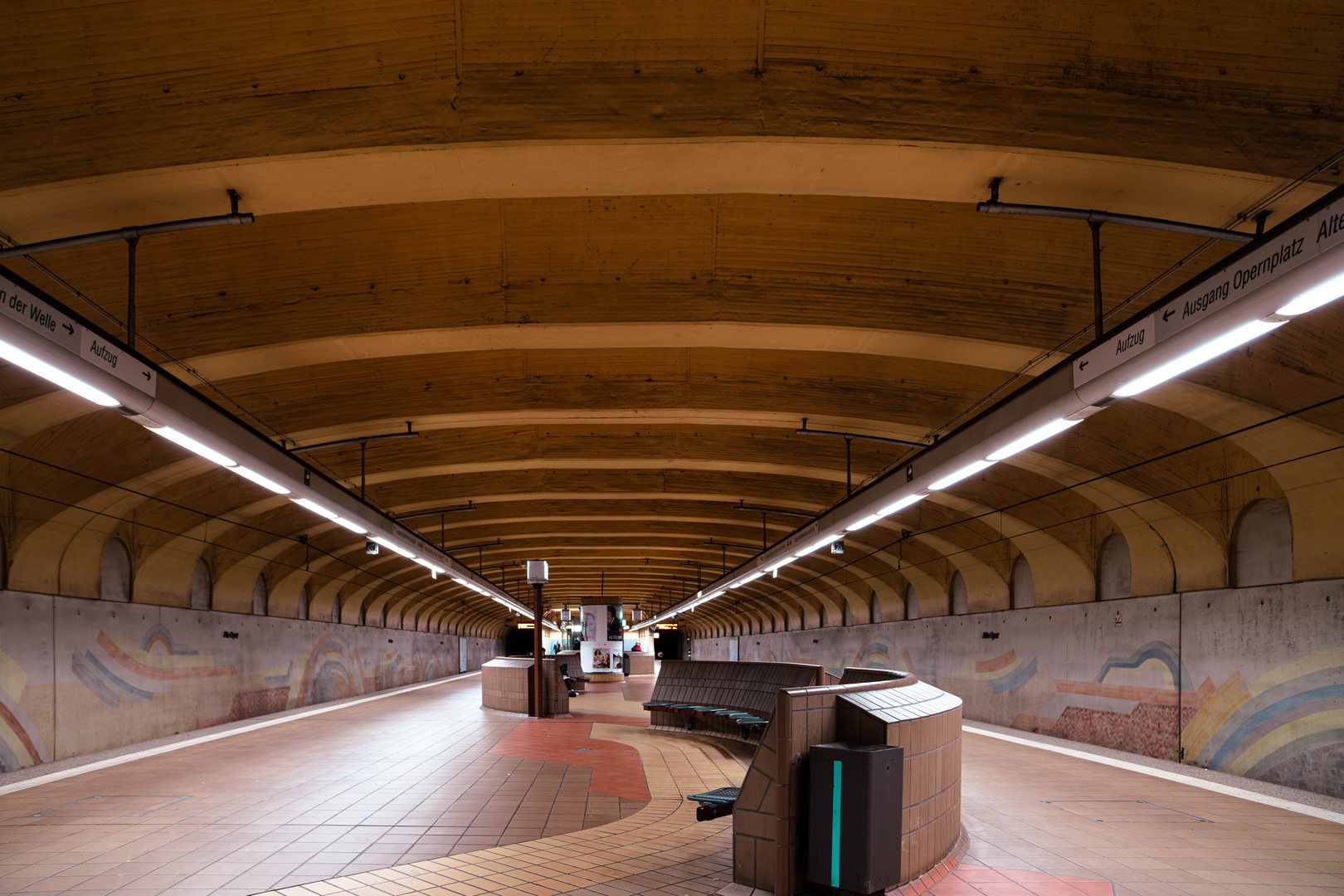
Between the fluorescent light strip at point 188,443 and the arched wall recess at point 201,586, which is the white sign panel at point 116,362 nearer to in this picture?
the fluorescent light strip at point 188,443

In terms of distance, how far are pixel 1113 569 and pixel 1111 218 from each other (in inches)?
369

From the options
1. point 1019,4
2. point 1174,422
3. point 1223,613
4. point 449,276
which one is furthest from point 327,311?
point 1223,613

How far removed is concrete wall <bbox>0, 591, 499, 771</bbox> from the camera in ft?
35.7

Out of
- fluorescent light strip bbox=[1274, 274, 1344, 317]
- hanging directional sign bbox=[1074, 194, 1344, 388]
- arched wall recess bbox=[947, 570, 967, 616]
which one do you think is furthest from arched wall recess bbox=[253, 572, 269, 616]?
fluorescent light strip bbox=[1274, 274, 1344, 317]

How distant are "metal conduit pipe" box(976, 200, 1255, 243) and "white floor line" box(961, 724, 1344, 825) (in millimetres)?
5476

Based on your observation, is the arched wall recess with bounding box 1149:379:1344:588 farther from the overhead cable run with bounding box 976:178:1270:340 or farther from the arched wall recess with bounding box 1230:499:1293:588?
the overhead cable run with bounding box 976:178:1270:340

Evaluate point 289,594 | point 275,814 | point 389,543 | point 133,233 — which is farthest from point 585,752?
point 289,594

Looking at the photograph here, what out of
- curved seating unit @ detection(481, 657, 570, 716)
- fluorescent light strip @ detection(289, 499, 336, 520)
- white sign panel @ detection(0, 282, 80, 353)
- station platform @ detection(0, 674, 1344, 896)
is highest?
white sign panel @ detection(0, 282, 80, 353)

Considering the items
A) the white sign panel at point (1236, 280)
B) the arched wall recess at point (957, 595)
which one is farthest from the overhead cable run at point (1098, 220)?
the arched wall recess at point (957, 595)

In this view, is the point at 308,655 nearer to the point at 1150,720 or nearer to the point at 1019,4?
the point at 1150,720

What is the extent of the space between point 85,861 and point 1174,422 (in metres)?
11.3

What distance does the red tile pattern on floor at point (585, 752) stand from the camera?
30.0 feet

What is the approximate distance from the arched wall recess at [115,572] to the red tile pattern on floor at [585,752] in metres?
6.52

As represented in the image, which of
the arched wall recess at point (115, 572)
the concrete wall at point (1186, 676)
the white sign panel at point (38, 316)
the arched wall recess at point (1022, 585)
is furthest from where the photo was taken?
the arched wall recess at point (1022, 585)
